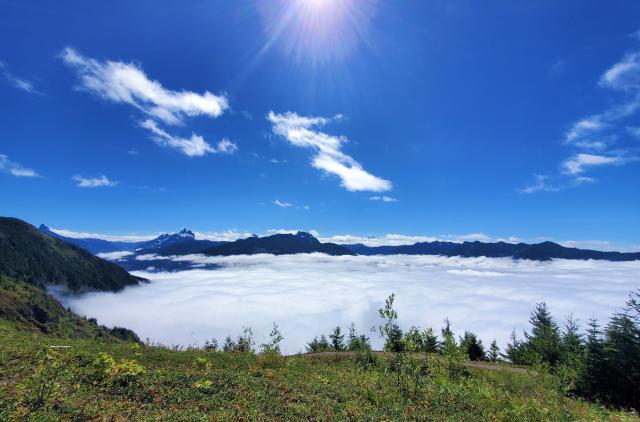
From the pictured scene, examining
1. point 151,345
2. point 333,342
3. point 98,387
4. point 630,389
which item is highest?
point 98,387

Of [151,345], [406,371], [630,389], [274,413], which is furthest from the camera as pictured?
[630,389]

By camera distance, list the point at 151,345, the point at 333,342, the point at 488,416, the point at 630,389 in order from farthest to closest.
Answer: the point at 333,342 < the point at 630,389 < the point at 151,345 < the point at 488,416

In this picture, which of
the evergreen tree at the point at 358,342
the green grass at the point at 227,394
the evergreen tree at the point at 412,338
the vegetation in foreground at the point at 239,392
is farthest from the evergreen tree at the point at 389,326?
the evergreen tree at the point at 358,342

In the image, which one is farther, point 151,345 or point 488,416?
point 151,345

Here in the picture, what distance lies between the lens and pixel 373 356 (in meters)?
28.0

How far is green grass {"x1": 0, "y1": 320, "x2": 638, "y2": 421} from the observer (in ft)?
36.0

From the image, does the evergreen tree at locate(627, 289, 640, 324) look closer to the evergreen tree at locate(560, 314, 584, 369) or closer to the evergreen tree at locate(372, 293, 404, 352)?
the evergreen tree at locate(560, 314, 584, 369)

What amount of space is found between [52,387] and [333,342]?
2280 inches

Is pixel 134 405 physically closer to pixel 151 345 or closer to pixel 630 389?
pixel 151 345

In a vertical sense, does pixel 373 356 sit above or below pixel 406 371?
below

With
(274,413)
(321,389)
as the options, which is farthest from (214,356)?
(274,413)

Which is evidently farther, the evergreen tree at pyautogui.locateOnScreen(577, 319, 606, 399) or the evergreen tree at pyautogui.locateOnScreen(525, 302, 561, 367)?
the evergreen tree at pyautogui.locateOnScreen(525, 302, 561, 367)

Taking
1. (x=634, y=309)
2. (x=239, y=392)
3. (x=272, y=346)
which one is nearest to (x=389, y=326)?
(x=239, y=392)

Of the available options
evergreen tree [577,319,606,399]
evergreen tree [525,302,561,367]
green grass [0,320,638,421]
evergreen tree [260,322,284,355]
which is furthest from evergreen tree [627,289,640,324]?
evergreen tree [260,322,284,355]
